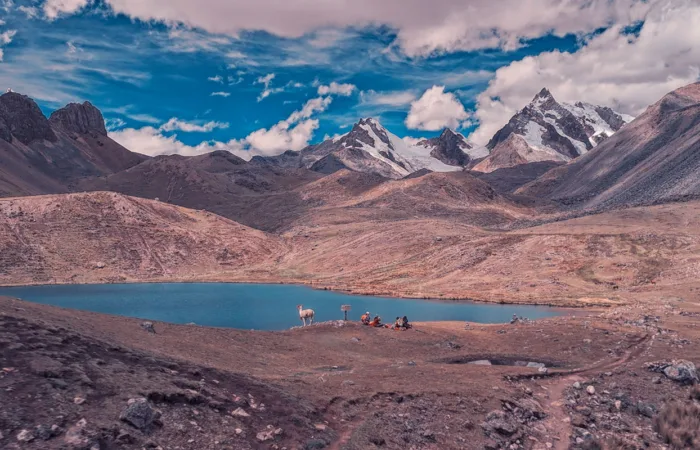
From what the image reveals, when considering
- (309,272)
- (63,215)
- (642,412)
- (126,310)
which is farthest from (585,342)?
(63,215)

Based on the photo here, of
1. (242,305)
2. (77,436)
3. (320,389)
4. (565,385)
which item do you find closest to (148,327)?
(320,389)

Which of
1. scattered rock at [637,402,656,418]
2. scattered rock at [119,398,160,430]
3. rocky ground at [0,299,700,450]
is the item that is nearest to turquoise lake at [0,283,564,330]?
rocky ground at [0,299,700,450]

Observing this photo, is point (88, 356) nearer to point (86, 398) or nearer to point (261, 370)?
point (86, 398)

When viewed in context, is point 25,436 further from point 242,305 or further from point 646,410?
point 242,305

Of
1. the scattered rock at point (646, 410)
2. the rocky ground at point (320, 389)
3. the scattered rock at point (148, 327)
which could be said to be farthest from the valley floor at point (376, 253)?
the scattered rock at point (148, 327)

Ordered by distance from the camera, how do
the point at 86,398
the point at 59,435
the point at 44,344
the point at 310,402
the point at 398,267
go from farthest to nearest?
the point at 398,267 → the point at 310,402 → the point at 44,344 → the point at 86,398 → the point at 59,435

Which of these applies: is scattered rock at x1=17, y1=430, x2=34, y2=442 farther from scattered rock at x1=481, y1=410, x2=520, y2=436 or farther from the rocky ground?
scattered rock at x1=481, y1=410, x2=520, y2=436
